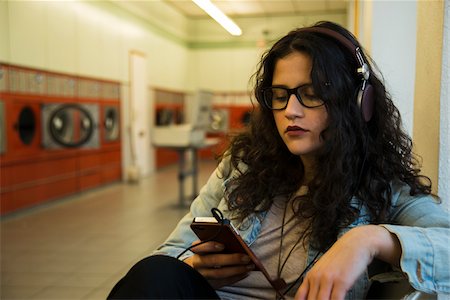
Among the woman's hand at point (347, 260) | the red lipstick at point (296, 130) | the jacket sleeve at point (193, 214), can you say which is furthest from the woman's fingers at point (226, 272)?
the red lipstick at point (296, 130)

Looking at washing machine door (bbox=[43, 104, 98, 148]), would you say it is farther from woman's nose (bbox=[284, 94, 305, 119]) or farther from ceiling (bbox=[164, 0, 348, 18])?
woman's nose (bbox=[284, 94, 305, 119])

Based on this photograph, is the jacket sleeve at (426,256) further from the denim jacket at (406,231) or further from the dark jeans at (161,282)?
the dark jeans at (161,282)

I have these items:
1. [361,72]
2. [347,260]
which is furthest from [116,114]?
[347,260]

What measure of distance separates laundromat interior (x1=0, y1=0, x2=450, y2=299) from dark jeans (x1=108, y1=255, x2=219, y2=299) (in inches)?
18.0

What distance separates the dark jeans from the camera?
3.18 feet

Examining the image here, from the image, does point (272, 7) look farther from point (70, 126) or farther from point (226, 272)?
point (226, 272)

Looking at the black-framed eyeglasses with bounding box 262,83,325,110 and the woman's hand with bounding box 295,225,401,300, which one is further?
the black-framed eyeglasses with bounding box 262,83,325,110

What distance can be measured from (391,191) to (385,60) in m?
1.63

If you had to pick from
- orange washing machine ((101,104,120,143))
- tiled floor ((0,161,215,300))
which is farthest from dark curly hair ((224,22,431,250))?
orange washing machine ((101,104,120,143))

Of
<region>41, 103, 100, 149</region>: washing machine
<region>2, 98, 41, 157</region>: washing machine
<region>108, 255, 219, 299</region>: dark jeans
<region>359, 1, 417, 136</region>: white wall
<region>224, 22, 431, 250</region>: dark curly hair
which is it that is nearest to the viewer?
<region>108, 255, 219, 299</region>: dark jeans

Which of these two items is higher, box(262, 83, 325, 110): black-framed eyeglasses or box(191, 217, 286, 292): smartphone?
box(262, 83, 325, 110): black-framed eyeglasses

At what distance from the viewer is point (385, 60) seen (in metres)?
2.51

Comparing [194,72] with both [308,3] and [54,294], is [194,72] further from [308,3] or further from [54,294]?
[54,294]

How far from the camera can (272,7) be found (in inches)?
244
